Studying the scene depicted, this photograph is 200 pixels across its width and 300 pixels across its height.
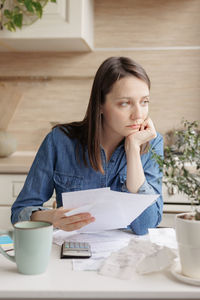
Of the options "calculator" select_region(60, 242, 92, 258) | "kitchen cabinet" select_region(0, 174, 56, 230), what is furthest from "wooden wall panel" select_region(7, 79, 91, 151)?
"calculator" select_region(60, 242, 92, 258)

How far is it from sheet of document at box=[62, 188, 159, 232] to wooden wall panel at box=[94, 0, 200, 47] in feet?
6.29

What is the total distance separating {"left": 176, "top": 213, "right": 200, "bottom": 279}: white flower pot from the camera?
0.84 metres

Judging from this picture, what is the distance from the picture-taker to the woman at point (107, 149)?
1435 mm

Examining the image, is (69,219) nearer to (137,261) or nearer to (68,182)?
(137,261)

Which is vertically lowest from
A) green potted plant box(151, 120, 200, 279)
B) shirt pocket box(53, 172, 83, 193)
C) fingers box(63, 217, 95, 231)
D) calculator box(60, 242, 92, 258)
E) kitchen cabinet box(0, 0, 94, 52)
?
calculator box(60, 242, 92, 258)

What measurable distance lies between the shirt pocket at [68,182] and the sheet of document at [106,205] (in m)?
0.31

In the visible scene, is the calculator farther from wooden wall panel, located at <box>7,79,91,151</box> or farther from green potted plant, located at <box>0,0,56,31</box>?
wooden wall panel, located at <box>7,79,91,151</box>

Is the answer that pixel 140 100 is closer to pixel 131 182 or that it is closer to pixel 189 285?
pixel 131 182

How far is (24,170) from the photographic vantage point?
2.37m

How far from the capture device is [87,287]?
2.62 ft

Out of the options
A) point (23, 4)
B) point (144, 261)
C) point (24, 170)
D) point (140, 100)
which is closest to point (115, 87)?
point (140, 100)

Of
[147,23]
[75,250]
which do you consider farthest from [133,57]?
[75,250]

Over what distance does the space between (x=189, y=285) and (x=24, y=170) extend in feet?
5.46

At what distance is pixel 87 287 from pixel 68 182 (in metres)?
0.75
